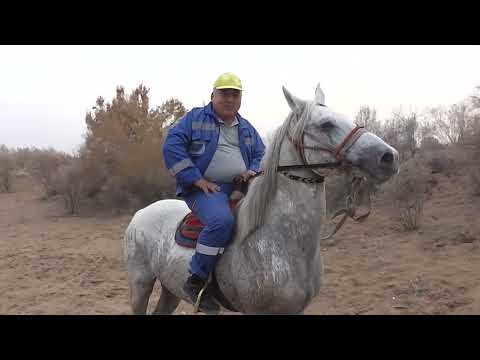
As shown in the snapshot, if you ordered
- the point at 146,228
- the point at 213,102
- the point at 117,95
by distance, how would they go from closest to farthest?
1. the point at 213,102
2. the point at 146,228
3. the point at 117,95

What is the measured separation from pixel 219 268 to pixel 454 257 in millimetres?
6087

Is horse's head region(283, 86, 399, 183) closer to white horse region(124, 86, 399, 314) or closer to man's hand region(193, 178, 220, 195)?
white horse region(124, 86, 399, 314)

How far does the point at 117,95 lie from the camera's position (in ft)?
55.6

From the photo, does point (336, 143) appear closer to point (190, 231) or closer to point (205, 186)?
point (205, 186)

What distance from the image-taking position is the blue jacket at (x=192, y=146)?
8.49 ft

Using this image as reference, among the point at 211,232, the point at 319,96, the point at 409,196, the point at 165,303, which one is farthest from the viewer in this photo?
the point at 409,196

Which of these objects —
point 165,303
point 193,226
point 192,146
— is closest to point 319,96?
point 192,146

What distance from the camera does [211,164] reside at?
270 cm

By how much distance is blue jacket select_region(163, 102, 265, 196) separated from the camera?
2.59 meters

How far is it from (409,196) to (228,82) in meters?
8.02

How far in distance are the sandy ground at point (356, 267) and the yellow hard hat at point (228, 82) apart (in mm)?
3968

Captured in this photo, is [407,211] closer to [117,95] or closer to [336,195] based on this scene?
[336,195]

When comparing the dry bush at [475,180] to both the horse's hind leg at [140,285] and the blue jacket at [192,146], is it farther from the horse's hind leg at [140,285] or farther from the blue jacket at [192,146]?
the horse's hind leg at [140,285]
